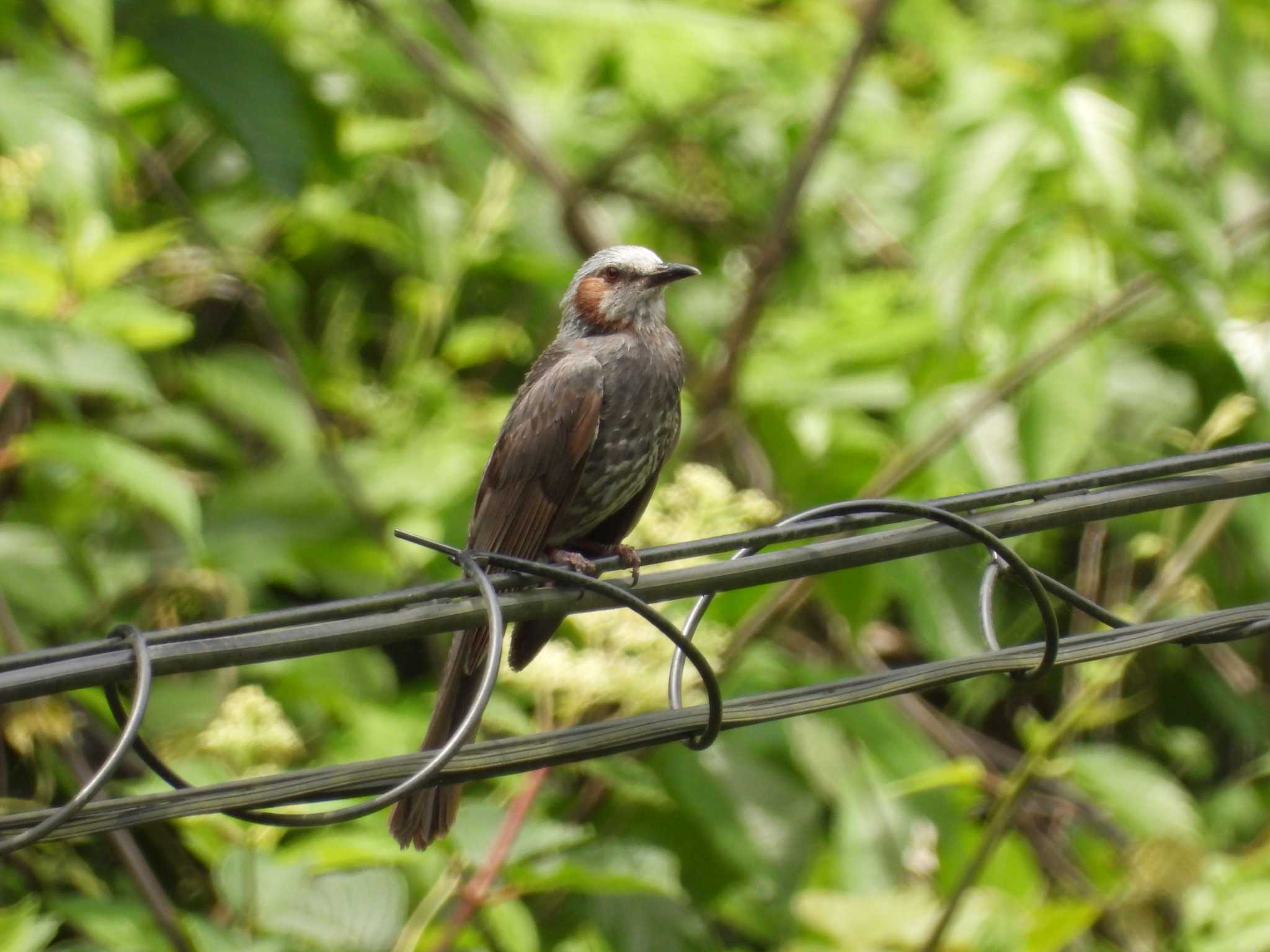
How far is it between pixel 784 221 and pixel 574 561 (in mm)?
1915

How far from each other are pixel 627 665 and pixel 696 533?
15.3 inches

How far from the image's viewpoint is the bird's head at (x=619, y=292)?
3914mm

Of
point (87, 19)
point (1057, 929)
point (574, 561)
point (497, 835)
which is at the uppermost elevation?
point (87, 19)

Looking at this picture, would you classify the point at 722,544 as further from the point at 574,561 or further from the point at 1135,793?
the point at 1135,793

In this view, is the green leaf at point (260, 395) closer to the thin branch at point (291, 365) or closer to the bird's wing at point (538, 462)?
the thin branch at point (291, 365)

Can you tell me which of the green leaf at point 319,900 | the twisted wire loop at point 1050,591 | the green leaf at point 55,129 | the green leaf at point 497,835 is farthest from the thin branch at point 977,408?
the green leaf at point 55,129

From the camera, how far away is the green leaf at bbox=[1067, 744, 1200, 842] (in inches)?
161

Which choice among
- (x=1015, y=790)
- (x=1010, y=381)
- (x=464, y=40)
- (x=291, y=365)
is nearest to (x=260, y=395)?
(x=291, y=365)

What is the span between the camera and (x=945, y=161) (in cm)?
429

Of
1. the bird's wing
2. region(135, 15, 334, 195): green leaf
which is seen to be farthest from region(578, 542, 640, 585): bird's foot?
region(135, 15, 334, 195): green leaf

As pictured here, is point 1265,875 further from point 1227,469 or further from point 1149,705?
point 1227,469

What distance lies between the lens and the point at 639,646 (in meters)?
3.62

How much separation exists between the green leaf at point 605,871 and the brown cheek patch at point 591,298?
1.39 metres

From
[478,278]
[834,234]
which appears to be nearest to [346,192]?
[478,278]
